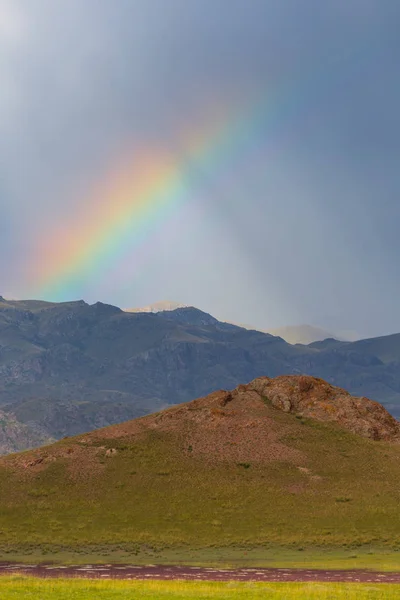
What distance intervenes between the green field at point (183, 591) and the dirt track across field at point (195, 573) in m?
9.86

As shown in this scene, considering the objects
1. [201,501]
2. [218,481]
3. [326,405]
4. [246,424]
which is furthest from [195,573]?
[326,405]

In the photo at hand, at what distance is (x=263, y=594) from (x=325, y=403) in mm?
114266

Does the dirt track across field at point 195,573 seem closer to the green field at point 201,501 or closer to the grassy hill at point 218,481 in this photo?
the green field at point 201,501

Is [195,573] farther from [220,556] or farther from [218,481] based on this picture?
[218,481]

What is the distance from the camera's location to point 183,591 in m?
46.0

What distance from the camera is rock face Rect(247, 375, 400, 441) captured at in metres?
148

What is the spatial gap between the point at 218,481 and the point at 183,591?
247 ft

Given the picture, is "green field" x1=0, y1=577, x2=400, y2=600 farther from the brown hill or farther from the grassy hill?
the brown hill

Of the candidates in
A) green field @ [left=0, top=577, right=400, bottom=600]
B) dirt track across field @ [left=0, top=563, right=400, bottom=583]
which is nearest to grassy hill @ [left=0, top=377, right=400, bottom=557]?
dirt track across field @ [left=0, top=563, right=400, bottom=583]

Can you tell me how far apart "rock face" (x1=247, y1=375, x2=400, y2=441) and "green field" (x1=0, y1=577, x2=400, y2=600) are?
97058mm

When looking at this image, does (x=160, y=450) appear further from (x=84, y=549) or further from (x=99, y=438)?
(x=84, y=549)

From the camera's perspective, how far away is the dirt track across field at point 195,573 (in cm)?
6294

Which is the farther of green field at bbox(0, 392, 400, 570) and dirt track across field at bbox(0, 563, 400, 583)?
green field at bbox(0, 392, 400, 570)

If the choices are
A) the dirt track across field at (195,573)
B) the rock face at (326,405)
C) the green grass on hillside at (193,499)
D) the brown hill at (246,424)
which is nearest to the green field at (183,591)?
the dirt track across field at (195,573)
